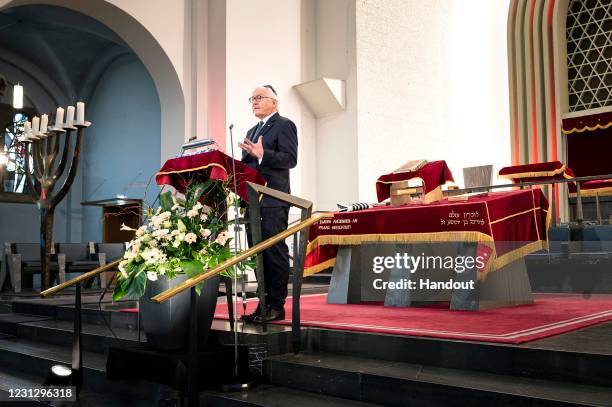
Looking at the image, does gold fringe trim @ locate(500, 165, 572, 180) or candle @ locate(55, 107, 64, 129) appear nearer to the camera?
candle @ locate(55, 107, 64, 129)

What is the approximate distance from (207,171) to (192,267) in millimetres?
564

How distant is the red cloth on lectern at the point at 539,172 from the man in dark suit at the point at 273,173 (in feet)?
15.2

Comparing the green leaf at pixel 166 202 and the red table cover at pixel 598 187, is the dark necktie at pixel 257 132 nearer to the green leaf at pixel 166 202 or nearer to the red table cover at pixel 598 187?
the green leaf at pixel 166 202

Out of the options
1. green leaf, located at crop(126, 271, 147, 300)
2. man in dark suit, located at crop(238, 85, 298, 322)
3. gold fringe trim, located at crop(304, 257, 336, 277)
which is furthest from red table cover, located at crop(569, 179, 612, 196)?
green leaf, located at crop(126, 271, 147, 300)

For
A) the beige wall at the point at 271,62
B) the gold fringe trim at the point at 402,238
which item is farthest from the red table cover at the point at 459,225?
the beige wall at the point at 271,62

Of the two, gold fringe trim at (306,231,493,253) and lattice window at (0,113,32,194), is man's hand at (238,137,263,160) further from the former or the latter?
lattice window at (0,113,32,194)

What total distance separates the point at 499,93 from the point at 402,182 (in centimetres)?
724

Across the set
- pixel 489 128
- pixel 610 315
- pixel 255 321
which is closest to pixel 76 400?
pixel 255 321

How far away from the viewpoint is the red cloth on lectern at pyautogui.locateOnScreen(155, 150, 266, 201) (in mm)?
3355

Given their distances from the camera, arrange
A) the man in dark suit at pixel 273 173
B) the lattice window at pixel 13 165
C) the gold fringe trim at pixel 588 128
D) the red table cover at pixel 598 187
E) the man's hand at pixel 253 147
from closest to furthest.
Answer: the man's hand at pixel 253 147 < the man in dark suit at pixel 273 173 < the red table cover at pixel 598 187 < the gold fringe trim at pixel 588 128 < the lattice window at pixel 13 165

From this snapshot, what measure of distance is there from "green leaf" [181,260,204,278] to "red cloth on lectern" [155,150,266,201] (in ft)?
1.50

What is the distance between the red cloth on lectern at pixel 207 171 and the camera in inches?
132

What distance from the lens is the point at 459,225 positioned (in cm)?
420

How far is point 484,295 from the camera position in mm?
4414
